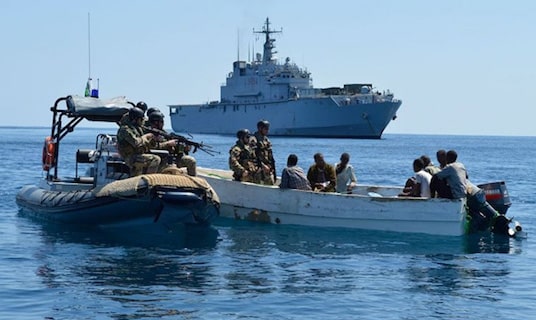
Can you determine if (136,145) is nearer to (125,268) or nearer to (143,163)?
(143,163)

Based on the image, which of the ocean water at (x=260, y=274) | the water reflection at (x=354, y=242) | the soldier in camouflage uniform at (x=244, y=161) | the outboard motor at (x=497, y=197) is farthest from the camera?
the soldier in camouflage uniform at (x=244, y=161)

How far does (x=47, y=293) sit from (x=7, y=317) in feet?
4.25

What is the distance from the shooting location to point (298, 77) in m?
109

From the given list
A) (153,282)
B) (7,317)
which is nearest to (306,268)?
(153,282)

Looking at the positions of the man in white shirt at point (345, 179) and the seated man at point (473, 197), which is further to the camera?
the man in white shirt at point (345, 179)

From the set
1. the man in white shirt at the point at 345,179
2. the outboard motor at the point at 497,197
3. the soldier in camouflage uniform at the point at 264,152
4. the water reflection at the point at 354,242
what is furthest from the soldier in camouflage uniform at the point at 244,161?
the outboard motor at the point at 497,197

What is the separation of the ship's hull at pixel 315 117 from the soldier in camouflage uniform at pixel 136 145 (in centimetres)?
8155

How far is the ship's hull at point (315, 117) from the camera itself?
3942 inches

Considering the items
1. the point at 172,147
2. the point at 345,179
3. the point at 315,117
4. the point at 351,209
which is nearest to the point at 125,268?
the point at 172,147

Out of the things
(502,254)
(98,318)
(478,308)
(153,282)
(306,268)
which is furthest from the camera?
(502,254)

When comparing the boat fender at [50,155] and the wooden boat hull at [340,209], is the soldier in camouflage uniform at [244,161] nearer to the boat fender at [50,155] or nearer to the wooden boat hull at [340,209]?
the wooden boat hull at [340,209]

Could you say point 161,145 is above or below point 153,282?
above

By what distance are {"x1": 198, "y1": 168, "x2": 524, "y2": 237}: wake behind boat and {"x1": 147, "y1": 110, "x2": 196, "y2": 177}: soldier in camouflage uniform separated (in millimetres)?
1818

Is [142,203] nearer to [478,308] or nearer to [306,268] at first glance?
[306,268]
